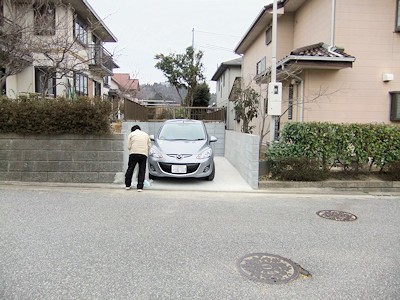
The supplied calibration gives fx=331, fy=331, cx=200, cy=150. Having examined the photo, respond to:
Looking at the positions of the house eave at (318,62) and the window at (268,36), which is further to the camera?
the window at (268,36)

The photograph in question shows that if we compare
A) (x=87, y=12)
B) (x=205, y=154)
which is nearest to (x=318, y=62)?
(x=205, y=154)

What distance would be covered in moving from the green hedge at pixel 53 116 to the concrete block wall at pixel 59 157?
0.18 metres

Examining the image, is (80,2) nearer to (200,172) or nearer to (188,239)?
(200,172)

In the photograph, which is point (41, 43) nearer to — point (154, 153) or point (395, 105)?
point (154, 153)

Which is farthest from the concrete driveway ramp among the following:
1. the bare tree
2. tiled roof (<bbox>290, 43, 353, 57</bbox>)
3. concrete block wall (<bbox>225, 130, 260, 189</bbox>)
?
tiled roof (<bbox>290, 43, 353, 57</bbox>)

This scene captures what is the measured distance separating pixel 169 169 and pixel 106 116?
6.35ft

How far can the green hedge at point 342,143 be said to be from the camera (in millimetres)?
7828

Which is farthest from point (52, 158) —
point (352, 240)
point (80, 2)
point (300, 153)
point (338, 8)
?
point (80, 2)

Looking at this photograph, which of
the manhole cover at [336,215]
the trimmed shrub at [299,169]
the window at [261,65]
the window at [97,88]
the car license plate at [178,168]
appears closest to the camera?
the manhole cover at [336,215]

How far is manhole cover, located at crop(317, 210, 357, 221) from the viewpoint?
18.3 ft

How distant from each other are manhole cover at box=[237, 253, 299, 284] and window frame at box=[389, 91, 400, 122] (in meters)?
8.81

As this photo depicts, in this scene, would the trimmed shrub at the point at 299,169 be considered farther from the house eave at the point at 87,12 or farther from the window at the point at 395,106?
the house eave at the point at 87,12

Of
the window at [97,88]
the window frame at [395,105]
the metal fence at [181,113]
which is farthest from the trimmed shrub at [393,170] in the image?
the window at [97,88]

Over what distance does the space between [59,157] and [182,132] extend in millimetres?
3289
